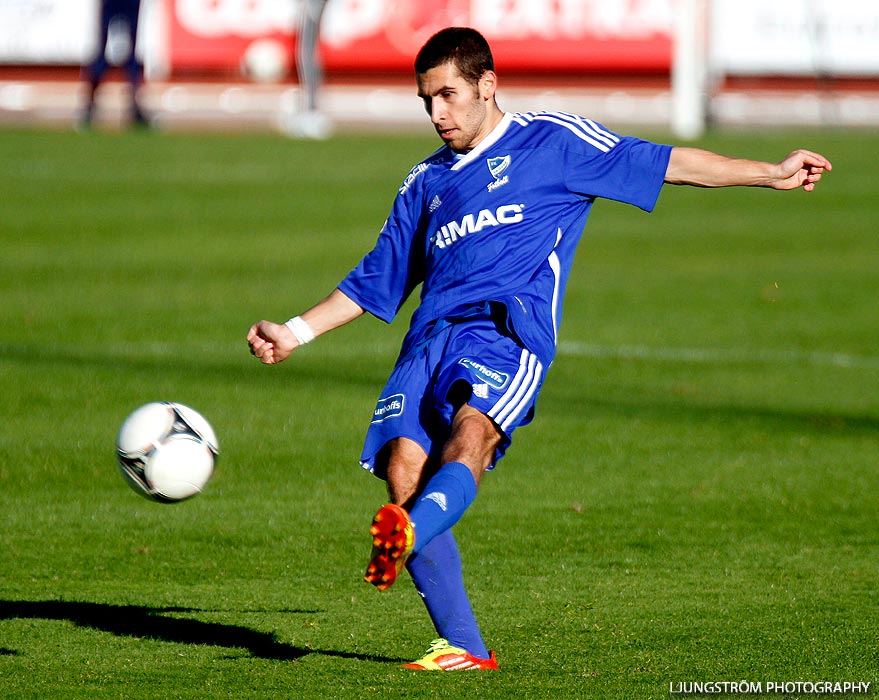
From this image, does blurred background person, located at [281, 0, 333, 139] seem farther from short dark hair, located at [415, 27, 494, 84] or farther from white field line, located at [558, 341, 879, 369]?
short dark hair, located at [415, 27, 494, 84]

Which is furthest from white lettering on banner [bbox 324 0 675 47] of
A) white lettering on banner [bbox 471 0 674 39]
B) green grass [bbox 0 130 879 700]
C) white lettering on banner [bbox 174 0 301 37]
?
green grass [bbox 0 130 879 700]

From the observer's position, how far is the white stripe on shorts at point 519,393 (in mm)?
4723

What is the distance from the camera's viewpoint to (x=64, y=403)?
908 cm

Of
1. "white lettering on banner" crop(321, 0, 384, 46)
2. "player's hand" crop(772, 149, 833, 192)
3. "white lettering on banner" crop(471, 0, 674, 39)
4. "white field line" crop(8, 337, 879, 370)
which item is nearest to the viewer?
"player's hand" crop(772, 149, 833, 192)

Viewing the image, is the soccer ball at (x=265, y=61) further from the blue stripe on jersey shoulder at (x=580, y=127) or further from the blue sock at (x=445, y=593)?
the blue sock at (x=445, y=593)

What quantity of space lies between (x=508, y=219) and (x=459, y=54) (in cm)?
54

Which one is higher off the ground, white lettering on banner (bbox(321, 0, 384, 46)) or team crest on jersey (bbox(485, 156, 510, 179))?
white lettering on banner (bbox(321, 0, 384, 46))

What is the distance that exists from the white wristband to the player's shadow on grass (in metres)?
0.98

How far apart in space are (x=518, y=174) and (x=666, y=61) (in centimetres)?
2453

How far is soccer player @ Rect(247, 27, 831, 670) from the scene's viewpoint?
4750 mm

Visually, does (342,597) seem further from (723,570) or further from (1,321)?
(1,321)

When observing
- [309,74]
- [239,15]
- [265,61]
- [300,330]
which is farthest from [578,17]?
[300,330]

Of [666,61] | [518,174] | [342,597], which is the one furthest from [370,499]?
[666,61]

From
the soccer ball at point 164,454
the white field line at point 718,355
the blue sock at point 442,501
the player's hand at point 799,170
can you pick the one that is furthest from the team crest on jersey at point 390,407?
the white field line at point 718,355
